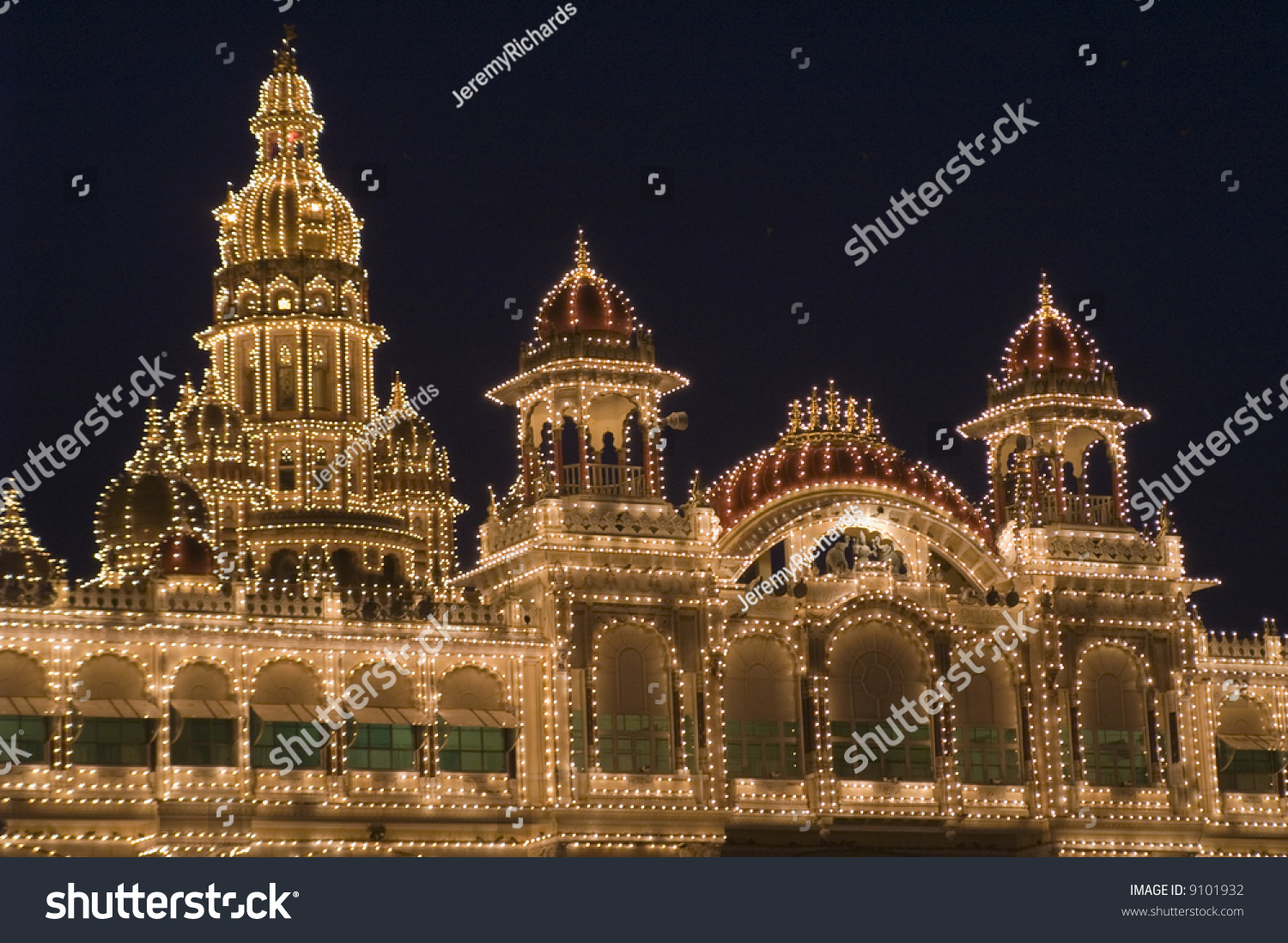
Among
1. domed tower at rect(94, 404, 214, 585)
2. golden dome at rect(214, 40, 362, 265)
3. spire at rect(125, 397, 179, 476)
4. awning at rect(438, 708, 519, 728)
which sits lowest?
awning at rect(438, 708, 519, 728)

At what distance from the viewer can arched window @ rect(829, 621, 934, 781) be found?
220 feet

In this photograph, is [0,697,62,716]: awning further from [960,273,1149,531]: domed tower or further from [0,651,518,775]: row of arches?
[960,273,1149,531]: domed tower

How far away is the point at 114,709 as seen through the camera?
197 ft

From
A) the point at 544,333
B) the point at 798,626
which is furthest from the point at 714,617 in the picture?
the point at 544,333

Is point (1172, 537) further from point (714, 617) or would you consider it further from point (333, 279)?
point (333, 279)

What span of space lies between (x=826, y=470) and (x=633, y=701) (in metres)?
7.45

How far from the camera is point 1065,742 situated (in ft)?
225

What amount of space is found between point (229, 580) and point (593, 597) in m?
8.43

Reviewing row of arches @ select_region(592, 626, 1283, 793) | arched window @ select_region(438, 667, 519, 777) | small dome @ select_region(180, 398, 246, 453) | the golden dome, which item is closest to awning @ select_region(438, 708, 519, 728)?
arched window @ select_region(438, 667, 519, 777)

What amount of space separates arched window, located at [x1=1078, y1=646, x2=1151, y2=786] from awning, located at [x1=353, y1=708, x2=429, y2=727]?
17.1 m

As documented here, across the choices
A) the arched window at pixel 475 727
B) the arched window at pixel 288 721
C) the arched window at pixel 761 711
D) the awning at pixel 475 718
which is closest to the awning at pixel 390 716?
the awning at pixel 475 718

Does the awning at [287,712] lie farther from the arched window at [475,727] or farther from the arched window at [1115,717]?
the arched window at [1115,717]

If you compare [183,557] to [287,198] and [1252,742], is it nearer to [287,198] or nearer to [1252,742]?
[287,198]

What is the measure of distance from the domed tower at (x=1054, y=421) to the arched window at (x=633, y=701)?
35.5ft
